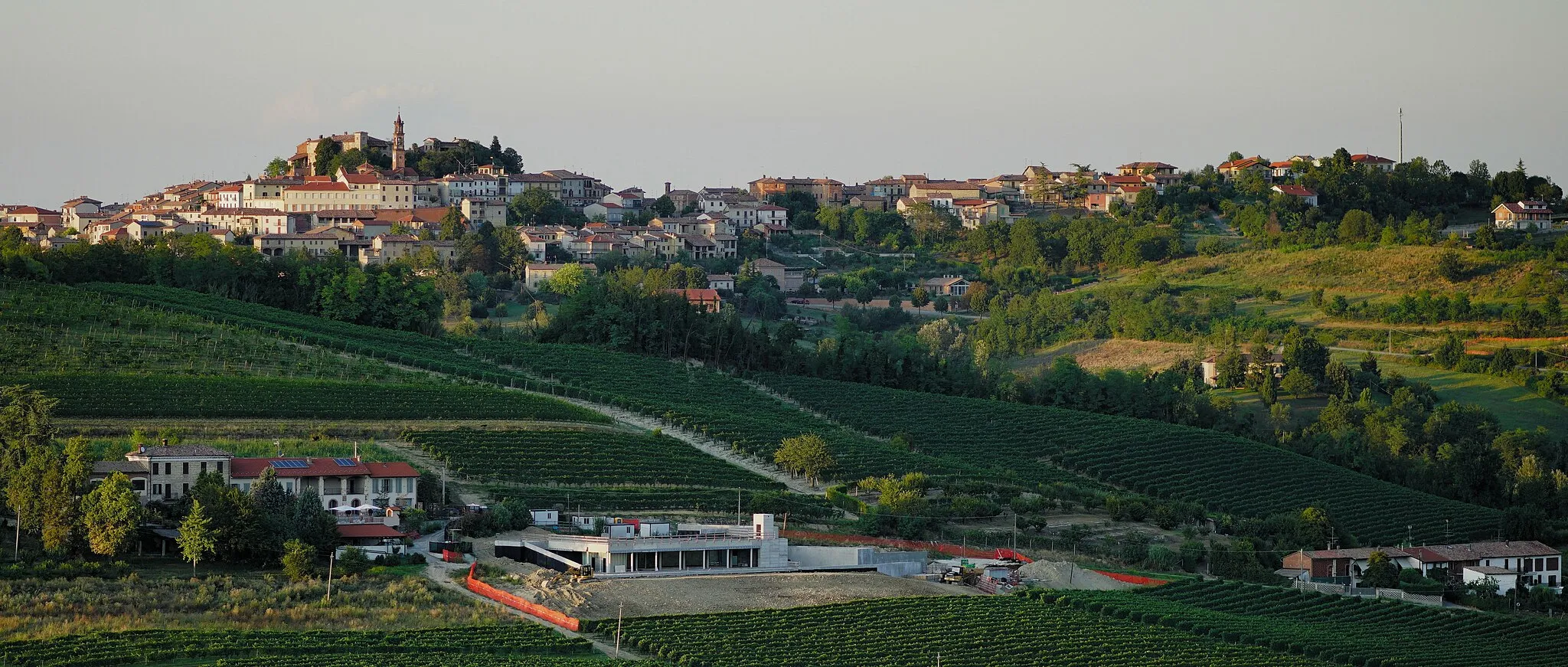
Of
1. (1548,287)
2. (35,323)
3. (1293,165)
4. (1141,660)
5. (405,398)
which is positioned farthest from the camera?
(1293,165)

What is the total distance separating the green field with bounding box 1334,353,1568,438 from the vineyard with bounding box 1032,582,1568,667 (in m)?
31.4

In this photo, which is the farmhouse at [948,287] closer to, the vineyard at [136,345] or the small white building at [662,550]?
Result: the vineyard at [136,345]

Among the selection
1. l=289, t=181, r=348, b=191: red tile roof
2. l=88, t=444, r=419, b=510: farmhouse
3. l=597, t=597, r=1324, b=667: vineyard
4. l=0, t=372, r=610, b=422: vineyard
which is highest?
l=289, t=181, r=348, b=191: red tile roof

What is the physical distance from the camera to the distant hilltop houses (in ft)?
309

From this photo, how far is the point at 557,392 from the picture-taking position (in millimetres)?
62250

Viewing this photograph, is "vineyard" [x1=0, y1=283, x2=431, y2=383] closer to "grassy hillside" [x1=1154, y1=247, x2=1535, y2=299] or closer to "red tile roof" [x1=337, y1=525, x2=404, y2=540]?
"red tile roof" [x1=337, y1=525, x2=404, y2=540]

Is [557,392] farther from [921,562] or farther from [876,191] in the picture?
[876,191]

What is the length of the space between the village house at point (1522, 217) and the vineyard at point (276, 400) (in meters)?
70.8

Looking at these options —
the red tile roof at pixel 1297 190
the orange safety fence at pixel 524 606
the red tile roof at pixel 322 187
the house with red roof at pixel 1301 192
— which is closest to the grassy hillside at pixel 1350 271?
Answer: the house with red roof at pixel 1301 192

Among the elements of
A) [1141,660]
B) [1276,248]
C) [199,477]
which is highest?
[1276,248]

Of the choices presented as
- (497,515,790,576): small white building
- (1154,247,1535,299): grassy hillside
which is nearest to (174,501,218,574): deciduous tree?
(497,515,790,576): small white building

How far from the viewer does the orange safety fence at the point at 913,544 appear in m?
46.2

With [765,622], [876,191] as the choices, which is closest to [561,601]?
[765,622]

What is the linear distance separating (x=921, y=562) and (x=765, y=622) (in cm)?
784
